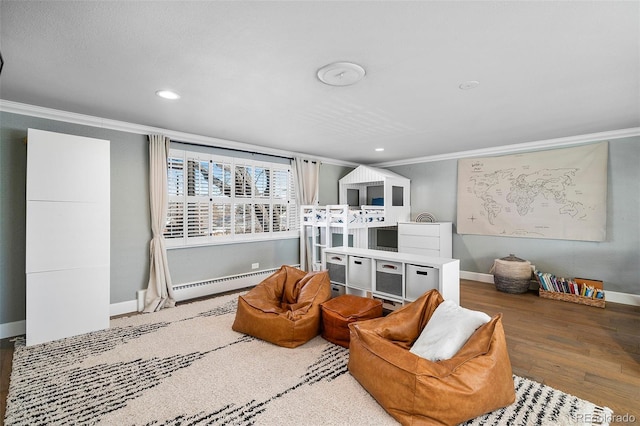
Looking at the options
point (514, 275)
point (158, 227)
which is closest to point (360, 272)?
point (158, 227)

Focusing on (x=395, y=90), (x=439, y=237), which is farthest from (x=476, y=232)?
(x=395, y=90)

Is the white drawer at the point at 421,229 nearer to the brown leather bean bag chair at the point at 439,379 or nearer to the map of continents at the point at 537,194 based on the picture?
the map of continents at the point at 537,194

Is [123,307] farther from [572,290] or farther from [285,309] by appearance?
[572,290]

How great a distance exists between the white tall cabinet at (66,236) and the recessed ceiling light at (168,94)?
103 cm

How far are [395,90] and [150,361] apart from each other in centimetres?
306

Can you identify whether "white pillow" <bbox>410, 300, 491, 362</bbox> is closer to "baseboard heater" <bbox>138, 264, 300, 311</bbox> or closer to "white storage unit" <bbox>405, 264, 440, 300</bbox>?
"white storage unit" <bbox>405, 264, 440, 300</bbox>

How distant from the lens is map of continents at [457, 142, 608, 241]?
4.16 m

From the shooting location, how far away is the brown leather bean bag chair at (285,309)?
268 centimetres

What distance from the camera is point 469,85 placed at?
8.10 ft

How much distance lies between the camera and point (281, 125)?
3646 mm

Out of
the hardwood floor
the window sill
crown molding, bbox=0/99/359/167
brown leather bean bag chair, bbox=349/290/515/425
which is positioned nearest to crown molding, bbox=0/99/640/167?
crown molding, bbox=0/99/359/167

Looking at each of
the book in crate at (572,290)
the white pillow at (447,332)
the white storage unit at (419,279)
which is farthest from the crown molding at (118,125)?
the book in crate at (572,290)

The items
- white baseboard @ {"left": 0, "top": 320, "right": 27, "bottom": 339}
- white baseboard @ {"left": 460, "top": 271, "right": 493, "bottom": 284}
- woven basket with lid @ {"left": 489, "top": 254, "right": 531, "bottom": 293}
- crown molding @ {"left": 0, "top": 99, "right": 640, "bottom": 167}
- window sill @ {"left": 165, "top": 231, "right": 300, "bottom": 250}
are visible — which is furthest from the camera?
white baseboard @ {"left": 460, "top": 271, "right": 493, "bottom": 284}

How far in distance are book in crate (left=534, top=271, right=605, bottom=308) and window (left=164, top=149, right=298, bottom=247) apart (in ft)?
12.7
